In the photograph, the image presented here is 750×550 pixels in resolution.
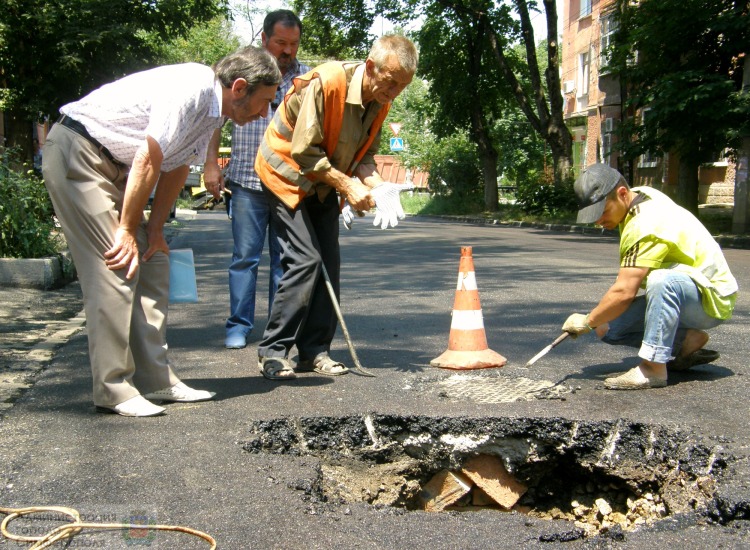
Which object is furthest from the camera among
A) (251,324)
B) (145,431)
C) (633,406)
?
(251,324)

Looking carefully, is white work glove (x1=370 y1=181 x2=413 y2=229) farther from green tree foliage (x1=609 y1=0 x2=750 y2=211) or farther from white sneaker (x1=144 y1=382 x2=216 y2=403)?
green tree foliage (x1=609 y1=0 x2=750 y2=211)

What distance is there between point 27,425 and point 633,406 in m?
2.79

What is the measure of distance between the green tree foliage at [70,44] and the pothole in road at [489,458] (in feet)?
41.4

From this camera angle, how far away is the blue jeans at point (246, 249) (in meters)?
5.59

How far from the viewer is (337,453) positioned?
150 inches

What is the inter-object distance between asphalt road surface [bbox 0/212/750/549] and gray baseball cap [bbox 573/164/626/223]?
904mm

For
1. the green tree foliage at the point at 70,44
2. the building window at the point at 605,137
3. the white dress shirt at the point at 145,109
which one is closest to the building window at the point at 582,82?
the building window at the point at 605,137

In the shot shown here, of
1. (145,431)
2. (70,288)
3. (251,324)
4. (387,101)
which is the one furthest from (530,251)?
(145,431)

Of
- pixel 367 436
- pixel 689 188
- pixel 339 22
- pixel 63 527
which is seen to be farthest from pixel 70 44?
pixel 339 22

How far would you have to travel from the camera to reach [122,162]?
388cm

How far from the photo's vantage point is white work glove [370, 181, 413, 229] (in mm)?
4484

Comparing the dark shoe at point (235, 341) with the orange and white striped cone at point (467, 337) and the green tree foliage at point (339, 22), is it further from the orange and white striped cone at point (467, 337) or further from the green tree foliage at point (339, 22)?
the green tree foliage at point (339, 22)

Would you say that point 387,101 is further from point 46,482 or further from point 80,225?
point 46,482

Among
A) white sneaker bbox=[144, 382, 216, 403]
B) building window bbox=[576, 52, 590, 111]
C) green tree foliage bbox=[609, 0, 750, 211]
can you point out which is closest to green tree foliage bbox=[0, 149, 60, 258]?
white sneaker bbox=[144, 382, 216, 403]
